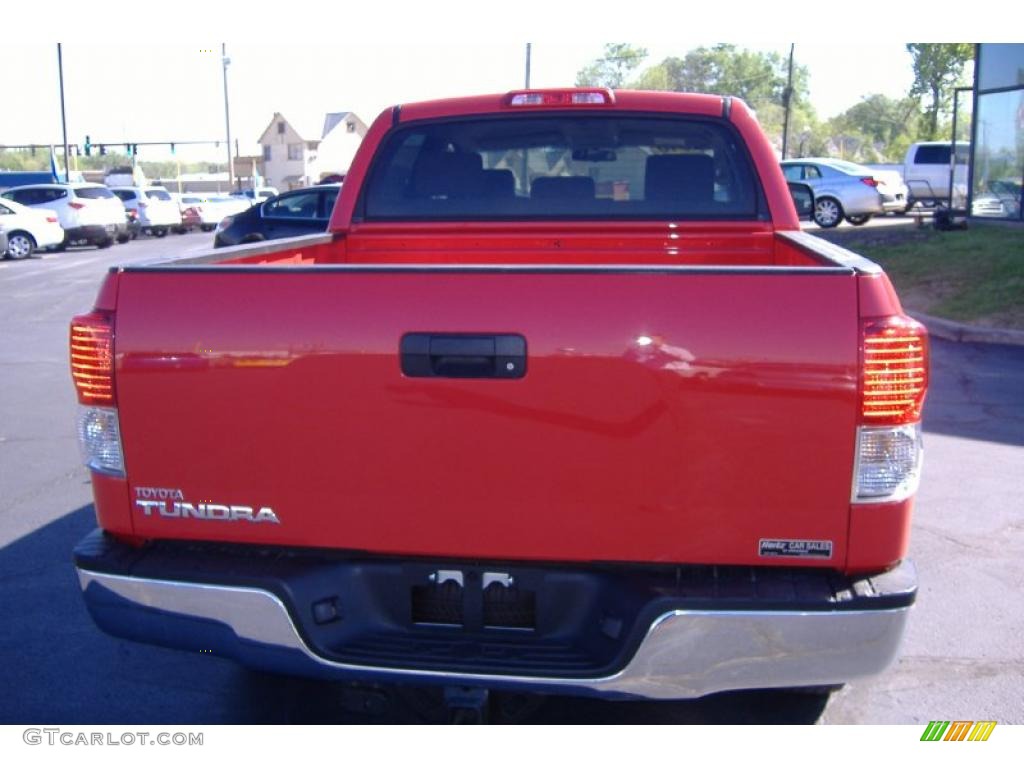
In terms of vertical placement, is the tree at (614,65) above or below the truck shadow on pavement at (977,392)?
above

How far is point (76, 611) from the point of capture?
4805 millimetres

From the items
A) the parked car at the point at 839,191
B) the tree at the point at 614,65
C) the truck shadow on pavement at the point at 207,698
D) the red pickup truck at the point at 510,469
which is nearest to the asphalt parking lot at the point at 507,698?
the truck shadow on pavement at the point at 207,698

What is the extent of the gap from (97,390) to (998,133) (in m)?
19.9

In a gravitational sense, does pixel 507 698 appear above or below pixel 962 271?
below

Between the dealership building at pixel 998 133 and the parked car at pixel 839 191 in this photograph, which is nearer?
the dealership building at pixel 998 133

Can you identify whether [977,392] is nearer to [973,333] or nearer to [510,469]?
[973,333]

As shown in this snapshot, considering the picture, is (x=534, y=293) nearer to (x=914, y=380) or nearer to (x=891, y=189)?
(x=914, y=380)

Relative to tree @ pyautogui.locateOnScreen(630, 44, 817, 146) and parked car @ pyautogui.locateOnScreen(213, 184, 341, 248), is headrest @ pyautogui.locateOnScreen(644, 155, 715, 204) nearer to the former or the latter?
parked car @ pyautogui.locateOnScreen(213, 184, 341, 248)

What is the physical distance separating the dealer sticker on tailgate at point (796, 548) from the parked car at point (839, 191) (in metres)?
22.9

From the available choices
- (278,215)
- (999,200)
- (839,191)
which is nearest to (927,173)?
(839,191)

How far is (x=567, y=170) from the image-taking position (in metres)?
5.03

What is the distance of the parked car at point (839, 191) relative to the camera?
24625mm

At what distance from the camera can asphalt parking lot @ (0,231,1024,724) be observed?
3.86 metres

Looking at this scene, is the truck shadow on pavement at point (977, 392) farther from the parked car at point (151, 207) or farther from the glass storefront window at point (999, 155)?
the parked car at point (151, 207)
